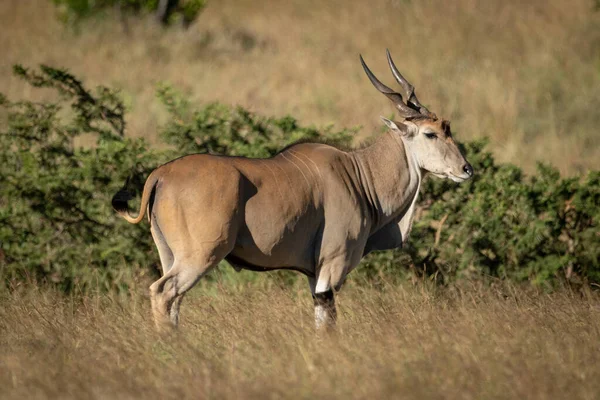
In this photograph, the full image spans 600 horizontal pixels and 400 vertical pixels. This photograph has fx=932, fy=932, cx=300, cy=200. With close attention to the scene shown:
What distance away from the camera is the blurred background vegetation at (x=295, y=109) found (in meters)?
8.35

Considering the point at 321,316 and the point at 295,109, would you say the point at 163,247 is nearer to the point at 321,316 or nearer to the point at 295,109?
the point at 321,316

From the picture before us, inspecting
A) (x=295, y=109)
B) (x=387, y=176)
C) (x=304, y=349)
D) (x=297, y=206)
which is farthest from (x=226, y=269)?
(x=295, y=109)

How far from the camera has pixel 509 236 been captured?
845cm

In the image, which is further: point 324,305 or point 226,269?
point 226,269

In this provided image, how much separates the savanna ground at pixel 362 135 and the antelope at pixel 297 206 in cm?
37

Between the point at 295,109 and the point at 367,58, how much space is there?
4000 millimetres

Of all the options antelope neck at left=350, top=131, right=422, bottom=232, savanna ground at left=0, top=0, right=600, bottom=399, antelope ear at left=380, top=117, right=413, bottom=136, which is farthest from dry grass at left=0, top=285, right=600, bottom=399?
antelope ear at left=380, top=117, right=413, bottom=136

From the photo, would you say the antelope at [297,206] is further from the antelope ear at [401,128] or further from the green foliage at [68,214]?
the green foliage at [68,214]

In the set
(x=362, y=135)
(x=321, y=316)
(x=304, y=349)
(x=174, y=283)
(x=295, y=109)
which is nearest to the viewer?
(x=304, y=349)

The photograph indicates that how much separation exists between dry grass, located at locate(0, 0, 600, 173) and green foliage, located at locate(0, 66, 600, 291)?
5.29 m

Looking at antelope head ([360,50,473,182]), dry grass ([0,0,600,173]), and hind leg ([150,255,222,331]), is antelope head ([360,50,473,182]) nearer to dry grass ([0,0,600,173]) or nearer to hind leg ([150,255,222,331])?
hind leg ([150,255,222,331])

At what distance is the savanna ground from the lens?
16.0ft

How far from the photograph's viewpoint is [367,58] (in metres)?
19.5

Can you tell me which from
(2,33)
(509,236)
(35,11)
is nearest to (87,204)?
(509,236)
